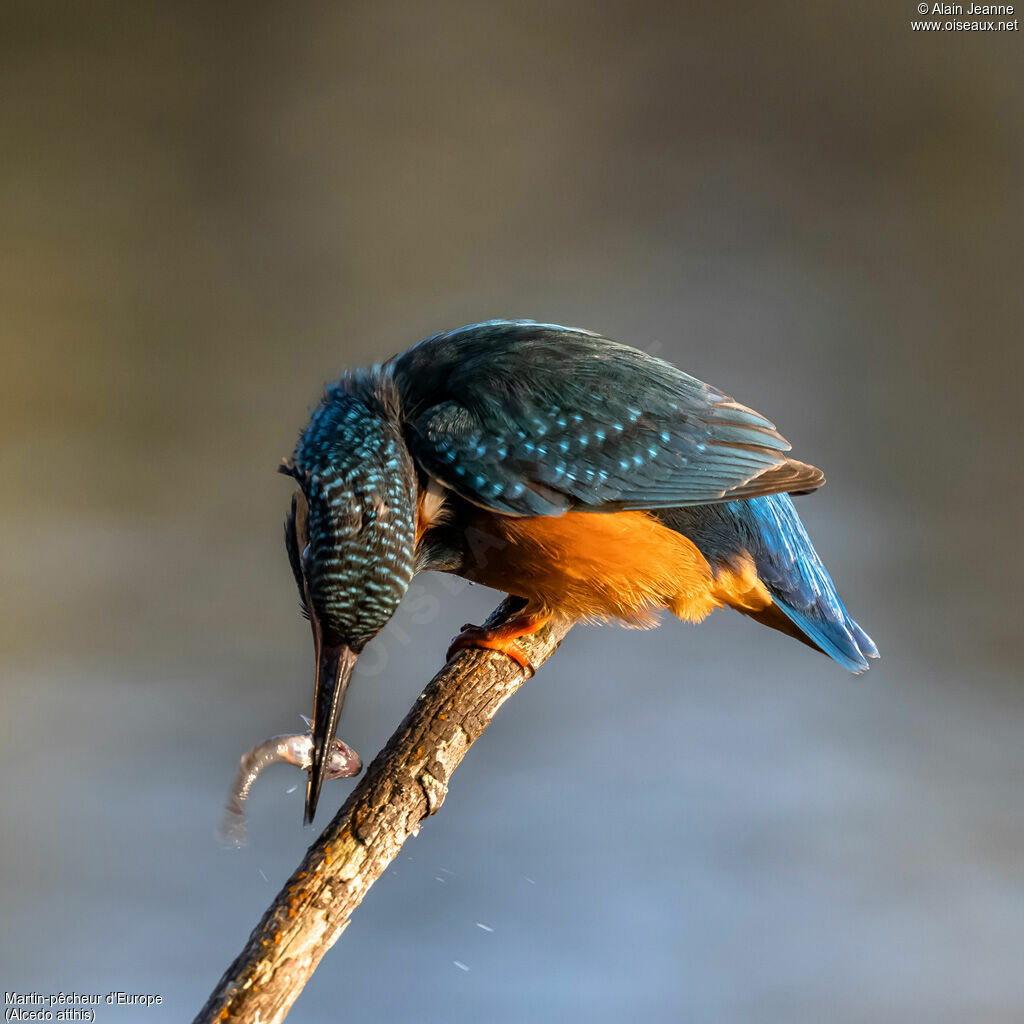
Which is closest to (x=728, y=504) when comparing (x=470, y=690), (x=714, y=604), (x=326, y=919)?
(x=714, y=604)

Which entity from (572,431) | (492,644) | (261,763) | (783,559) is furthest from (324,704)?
(783,559)

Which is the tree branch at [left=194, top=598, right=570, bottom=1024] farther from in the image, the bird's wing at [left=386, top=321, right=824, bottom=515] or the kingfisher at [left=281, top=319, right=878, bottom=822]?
the bird's wing at [left=386, top=321, right=824, bottom=515]

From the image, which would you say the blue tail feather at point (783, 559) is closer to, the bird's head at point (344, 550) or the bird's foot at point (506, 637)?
the bird's foot at point (506, 637)

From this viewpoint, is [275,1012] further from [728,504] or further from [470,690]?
[728,504]

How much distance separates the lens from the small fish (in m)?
1.12

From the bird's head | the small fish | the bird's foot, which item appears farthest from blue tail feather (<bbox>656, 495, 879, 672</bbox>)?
the small fish

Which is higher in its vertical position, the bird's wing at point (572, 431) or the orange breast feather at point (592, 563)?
the bird's wing at point (572, 431)

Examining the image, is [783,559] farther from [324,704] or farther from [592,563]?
[324,704]

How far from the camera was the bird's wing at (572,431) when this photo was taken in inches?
45.9

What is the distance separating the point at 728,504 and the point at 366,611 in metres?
0.51

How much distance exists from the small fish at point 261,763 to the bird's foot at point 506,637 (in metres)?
0.23

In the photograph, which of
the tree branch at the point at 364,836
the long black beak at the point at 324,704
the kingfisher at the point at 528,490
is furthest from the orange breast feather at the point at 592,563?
the long black beak at the point at 324,704

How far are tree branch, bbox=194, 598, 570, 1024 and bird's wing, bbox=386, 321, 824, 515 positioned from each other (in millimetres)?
231

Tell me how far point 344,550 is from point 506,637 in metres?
0.33
